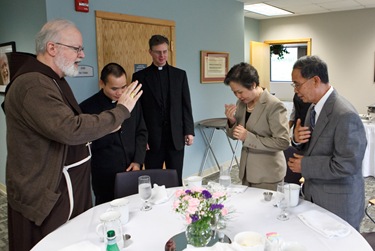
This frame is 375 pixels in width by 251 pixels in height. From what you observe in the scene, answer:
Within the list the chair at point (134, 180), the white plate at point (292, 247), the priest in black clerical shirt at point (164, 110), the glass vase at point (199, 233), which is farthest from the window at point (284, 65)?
the glass vase at point (199, 233)

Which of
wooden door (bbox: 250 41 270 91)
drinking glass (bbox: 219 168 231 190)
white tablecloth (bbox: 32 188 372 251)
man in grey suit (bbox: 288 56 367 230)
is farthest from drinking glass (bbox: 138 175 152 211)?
wooden door (bbox: 250 41 270 91)

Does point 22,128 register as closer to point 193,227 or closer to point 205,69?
point 193,227

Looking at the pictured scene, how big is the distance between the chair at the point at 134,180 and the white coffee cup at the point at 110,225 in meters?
0.72

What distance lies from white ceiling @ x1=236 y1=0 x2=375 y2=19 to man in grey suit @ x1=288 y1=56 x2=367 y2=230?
12.3ft

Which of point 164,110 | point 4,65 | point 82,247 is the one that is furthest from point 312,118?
point 4,65

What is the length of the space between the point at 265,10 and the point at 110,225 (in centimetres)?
574

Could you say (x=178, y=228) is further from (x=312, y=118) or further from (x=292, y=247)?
(x=312, y=118)

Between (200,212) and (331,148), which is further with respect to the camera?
(331,148)

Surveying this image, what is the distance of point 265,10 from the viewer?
241 inches

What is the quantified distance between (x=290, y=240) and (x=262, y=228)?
145 millimetres

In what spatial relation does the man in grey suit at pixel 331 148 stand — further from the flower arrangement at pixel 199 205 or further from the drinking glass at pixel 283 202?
the flower arrangement at pixel 199 205

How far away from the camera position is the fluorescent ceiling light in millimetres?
5670

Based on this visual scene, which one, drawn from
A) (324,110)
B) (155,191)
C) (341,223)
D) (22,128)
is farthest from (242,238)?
(22,128)

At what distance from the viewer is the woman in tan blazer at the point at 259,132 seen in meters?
2.07
